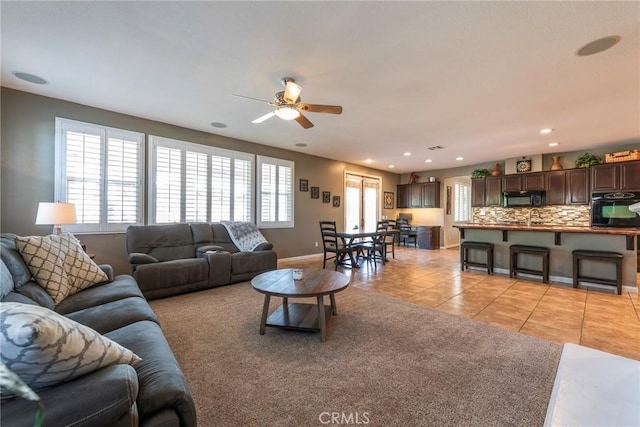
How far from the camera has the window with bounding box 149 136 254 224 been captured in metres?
4.55

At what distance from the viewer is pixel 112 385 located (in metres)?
0.87

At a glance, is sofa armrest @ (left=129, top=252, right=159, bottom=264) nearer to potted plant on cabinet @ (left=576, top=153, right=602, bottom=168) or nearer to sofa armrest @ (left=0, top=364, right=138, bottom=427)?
sofa armrest @ (left=0, top=364, right=138, bottom=427)

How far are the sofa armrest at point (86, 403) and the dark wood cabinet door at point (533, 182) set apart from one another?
828cm

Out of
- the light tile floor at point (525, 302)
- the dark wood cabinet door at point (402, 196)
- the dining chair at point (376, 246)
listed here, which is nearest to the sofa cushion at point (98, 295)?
the light tile floor at point (525, 302)

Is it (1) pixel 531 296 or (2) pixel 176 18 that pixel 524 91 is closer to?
(1) pixel 531 296

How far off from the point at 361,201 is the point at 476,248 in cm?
383

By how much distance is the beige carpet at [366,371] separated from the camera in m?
1.55

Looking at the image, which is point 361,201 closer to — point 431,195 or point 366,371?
point 431,195

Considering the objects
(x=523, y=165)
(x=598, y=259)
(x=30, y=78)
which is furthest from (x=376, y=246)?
(x=30, y=78)

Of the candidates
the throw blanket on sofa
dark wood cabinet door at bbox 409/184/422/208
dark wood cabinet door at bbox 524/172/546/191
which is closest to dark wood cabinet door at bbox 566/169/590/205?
dark wood cabinet door at bbox 524/172/546/191

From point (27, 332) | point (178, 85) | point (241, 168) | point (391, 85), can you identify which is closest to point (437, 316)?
point (391, 85)

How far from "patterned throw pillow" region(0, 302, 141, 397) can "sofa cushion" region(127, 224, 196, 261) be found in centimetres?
355

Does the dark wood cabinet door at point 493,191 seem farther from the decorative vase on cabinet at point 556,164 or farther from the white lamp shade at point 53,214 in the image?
the white lamp shade at point 53,214

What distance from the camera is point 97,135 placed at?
3973 mm
